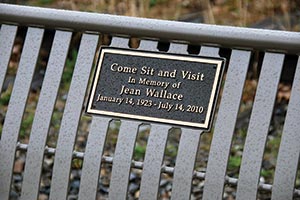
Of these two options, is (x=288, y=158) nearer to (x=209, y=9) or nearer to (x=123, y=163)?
(x=123, y=163)

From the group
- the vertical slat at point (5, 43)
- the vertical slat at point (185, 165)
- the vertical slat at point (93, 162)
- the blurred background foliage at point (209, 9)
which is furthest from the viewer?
the blurred background foliage at point (209, 9)

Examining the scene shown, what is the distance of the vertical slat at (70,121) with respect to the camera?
318 centimetres

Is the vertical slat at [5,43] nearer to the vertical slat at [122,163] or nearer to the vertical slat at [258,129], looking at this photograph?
the vertical slat at [122,163]

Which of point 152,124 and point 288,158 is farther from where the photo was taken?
point 152,124

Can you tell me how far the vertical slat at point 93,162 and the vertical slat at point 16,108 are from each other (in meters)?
0.35

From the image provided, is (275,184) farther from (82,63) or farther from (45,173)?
(45,173)

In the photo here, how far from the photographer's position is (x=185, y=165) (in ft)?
9.82

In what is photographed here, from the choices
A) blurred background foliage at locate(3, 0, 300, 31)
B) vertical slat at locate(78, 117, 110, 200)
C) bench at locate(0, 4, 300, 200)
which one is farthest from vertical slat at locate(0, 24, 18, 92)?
blurred background foliage at locate(3, 0, 300, 31)

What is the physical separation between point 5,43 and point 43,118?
424 millimetres

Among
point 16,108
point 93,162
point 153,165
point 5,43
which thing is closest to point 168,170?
point 153,165

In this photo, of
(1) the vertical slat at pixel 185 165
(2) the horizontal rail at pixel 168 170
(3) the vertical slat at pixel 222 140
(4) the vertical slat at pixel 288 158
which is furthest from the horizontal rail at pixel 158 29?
(2) the horizontal rail at pixel 168 170

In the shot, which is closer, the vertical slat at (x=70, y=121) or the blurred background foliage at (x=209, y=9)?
the vertical slat at (x=70, y=121)

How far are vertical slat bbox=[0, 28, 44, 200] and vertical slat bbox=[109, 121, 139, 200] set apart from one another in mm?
481

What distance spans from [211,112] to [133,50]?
0.44m
